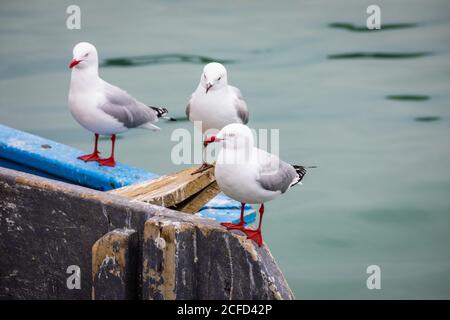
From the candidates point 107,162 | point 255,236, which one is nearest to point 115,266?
point 255,236

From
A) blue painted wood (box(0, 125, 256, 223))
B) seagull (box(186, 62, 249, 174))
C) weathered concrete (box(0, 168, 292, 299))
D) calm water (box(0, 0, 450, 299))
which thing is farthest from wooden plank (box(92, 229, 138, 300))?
calm water (box(0, 0, 450, 299))

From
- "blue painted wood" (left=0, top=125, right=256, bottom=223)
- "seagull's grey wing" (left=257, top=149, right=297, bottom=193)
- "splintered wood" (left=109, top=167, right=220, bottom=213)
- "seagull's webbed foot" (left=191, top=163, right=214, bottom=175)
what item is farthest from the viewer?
"blue painted wood" (left=0, top=125, right=256, bottom=223)

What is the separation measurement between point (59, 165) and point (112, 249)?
2.13 meters

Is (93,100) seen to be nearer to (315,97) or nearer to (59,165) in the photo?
(59,165)

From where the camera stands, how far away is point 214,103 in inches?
229

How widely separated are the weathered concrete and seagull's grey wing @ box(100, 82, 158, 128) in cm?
148

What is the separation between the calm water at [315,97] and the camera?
9148 millimetres

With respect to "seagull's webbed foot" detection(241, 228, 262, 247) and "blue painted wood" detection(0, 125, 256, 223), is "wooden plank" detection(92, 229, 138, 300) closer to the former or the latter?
"seagull's webbed foot" detection(241, 228, 262, 247)

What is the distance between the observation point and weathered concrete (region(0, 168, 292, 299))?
13.3 ft

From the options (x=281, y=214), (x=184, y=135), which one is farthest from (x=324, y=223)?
(x=184, y=135)

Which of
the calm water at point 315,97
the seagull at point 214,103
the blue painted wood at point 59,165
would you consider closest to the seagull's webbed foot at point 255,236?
the blue painted wood at point 59,165

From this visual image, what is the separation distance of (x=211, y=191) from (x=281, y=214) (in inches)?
178

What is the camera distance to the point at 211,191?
5.17 meters

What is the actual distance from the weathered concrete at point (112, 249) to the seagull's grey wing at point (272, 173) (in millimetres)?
455
